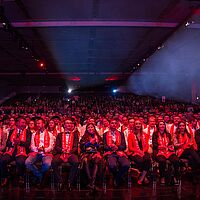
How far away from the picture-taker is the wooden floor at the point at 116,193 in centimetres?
518

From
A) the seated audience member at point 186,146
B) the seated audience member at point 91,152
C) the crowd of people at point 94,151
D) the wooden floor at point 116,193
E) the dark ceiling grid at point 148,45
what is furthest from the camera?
the dark ceiling grid at point 148,45

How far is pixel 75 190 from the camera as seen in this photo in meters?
5.62

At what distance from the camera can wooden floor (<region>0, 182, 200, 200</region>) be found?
17.0ft

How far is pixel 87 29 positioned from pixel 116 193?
645cm

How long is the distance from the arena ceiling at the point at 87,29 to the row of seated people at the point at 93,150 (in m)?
3.46

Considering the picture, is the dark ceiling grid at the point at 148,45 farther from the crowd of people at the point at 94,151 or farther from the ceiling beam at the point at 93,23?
the crowd of people at the point at 94,151

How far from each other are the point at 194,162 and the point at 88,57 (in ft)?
35.0

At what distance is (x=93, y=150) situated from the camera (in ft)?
19.8

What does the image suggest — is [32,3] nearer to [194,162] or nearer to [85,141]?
[85,141]

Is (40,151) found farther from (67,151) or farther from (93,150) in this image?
(93,150)

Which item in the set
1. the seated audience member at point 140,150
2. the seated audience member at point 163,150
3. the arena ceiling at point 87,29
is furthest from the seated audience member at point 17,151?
the arena ceiling at point 87,29

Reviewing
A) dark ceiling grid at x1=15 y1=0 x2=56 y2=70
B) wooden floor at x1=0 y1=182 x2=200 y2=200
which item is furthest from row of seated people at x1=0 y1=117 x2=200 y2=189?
dark ceiling grid at x1=15 y1=0 x2=56 y2=70

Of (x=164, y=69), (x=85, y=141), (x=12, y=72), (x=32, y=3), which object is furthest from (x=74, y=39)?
(x=12, y=72)

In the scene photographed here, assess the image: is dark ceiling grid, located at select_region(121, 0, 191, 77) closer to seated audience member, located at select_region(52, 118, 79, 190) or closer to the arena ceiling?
the arena ceiling
